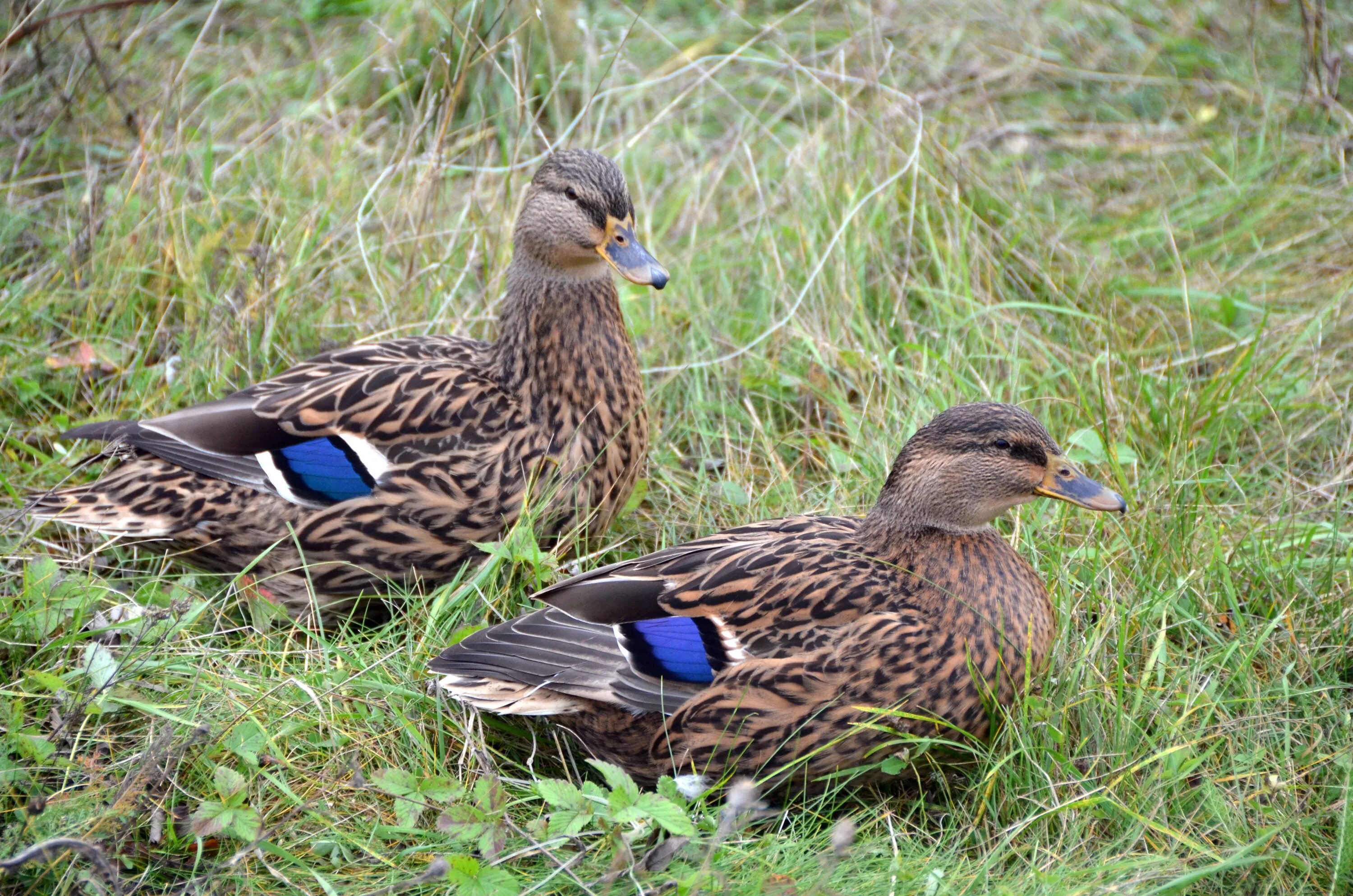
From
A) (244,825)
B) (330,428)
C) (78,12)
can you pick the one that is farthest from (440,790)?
(78,12)

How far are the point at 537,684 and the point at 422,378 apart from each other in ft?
4.02

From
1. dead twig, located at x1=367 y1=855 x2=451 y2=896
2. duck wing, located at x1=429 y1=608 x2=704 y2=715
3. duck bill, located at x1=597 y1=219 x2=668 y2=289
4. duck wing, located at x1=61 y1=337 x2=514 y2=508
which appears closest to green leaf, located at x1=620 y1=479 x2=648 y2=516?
duck wing, located at x1=61 y1=337 x2=514 y2=508

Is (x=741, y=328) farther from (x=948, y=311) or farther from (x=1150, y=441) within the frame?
(x=1150, y=441)

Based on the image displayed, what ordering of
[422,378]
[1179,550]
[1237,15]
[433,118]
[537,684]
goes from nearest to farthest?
[537,684], [1179,550], [422,378], [433,118], [1237,15]

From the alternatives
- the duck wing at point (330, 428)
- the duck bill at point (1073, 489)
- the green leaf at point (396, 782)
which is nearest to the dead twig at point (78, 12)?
the duck wing at point (330, 428)

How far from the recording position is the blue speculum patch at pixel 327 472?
395cm

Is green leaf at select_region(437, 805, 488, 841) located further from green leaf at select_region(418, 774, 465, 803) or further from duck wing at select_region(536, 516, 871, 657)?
duck wing at select_region(536, 516, 871, 657)

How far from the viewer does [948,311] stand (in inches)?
189

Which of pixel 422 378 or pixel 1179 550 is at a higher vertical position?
pixel 422 378

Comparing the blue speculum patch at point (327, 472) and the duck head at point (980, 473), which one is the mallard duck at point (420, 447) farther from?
the duck head at point (980, 473)

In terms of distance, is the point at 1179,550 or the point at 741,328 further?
the point at 741,328

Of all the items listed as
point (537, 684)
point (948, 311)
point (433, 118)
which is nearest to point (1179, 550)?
point (948, 311)

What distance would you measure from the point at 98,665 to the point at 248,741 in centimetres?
52

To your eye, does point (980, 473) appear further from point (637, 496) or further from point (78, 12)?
point (78, 12)
